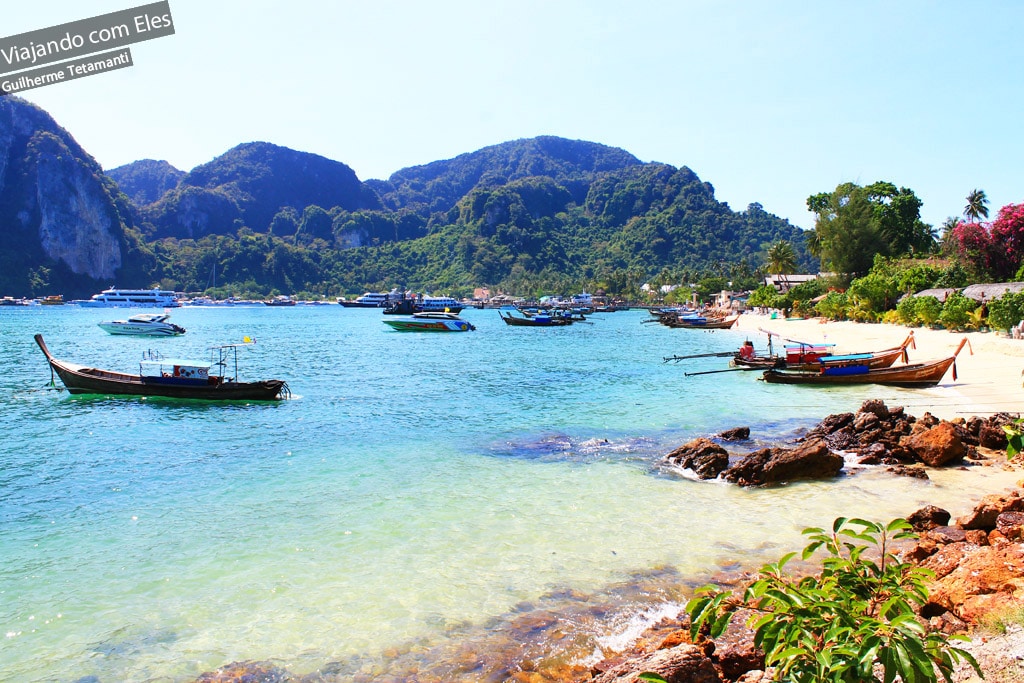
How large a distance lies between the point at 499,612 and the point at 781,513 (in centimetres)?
640

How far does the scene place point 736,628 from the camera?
7344mm

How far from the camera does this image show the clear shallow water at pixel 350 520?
313 inches

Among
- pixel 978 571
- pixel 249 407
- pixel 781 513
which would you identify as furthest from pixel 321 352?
pixel 978 571

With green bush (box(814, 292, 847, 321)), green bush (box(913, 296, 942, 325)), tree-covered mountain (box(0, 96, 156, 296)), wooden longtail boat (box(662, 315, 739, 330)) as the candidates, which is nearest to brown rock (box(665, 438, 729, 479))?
green bush (box(913, 296, 942, 325))

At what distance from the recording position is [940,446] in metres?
14.1

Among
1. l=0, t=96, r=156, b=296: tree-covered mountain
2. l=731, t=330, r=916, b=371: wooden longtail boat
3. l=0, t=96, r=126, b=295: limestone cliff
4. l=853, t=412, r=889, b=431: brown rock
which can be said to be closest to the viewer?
l=853, t=412, r=889, b=431: brown rock

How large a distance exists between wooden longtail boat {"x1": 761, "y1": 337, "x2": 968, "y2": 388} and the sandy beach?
19.1 inches

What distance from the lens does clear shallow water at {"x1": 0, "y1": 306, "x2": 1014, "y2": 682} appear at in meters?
7.94

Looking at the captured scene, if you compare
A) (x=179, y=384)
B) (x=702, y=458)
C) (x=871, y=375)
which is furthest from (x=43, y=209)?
(x=702, y=458)

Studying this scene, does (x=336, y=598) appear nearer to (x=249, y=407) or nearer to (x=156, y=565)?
(x=156, y=565)

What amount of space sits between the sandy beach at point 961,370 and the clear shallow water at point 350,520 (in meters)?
1.86

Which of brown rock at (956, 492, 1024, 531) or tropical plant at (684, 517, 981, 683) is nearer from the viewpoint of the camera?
tropical plant at (684, 517, 981, 683)

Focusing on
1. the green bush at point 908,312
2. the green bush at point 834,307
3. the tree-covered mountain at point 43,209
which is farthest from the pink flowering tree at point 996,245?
the tree-covered mountain at point 43,209

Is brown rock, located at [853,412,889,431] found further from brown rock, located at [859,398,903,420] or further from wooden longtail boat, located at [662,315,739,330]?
wooden longtail boat, located at [662,315,739,330]
